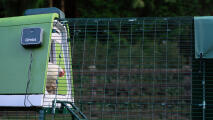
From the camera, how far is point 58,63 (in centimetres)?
530

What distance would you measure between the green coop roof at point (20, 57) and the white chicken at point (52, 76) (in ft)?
1.49

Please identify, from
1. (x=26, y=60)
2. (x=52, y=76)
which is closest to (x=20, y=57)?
(x=26, y=60)

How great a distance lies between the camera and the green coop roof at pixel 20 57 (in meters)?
4.43

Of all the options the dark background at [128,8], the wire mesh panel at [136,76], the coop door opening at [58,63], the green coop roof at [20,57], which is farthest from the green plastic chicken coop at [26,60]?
the dark background at [128,8]

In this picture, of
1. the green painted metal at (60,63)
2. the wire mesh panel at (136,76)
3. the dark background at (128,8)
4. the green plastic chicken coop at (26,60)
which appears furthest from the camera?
the dark background at (128,8)

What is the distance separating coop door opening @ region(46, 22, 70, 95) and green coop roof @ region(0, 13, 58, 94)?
31 cm

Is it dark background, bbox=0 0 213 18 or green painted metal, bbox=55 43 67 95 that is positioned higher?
dark background, bbox=0 0 213 18

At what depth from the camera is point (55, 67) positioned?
5090mm

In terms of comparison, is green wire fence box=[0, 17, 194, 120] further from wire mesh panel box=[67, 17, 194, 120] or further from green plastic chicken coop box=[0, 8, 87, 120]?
green plastic chicken coop box=[0, 8, 87, 120]

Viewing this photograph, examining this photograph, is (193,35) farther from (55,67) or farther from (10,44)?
(10,44)

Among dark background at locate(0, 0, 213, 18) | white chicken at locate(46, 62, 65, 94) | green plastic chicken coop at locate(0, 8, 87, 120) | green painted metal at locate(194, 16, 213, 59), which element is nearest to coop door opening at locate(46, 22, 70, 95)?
white chicken at locate(46, 62, 65, 94)

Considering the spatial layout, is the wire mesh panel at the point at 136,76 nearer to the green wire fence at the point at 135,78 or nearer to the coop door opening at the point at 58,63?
the green wire fence at the point at 135,78

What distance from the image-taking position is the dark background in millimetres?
11226

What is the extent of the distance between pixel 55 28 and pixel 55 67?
1.95 feet
